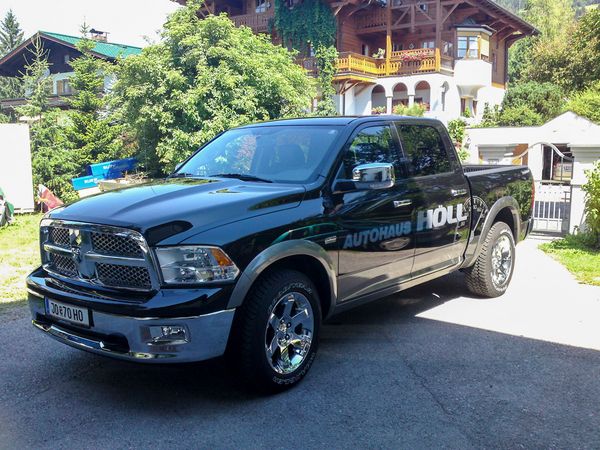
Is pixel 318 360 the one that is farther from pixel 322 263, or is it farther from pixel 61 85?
pixel 61 85

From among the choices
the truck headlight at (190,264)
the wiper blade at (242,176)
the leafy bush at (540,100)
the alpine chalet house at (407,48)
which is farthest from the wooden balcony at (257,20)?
the truck headlight at (190,264)

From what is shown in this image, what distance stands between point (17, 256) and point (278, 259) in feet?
21.6

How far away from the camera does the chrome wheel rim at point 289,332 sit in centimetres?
402

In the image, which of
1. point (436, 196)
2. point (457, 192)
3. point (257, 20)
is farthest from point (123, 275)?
point (257, 20)

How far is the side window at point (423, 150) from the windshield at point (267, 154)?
869 millimetres

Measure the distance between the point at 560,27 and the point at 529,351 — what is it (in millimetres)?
59215

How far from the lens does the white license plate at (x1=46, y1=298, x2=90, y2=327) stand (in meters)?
3.77

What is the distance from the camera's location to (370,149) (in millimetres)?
5023

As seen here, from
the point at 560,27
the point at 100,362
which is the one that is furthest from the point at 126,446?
the point at 560,27

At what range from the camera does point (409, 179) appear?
5246 mm

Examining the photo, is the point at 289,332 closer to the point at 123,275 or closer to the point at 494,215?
the point at 123,275

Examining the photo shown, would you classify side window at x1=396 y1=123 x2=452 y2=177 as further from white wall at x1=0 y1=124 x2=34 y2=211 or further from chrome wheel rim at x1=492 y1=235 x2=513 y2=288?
white wall at x1=0 y1=124 x2=34 y2=211

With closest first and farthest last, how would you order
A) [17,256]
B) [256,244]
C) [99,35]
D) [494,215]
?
[256,244]
[494,215]
[17,256]
[99,35]

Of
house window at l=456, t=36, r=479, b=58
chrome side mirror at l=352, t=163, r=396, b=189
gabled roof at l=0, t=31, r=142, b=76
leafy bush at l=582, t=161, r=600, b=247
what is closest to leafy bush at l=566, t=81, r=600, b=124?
house window at l=456, t=36, r=479, b=58
